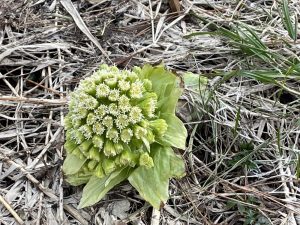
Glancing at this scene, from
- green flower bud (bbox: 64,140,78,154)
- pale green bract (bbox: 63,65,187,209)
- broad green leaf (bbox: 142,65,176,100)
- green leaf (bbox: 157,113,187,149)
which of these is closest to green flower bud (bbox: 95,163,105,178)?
pale green bract (bbox: 63,65,187,209)

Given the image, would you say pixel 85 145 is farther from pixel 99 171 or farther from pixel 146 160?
pixel 146 160

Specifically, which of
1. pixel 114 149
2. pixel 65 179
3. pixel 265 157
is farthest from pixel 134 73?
pixel 265 157

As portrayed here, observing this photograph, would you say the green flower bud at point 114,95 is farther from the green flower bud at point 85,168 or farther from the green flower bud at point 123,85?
the green flower bud at point 85,168

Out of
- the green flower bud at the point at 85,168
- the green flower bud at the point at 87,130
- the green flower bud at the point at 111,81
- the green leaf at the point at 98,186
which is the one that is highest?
the green flower bud at the point at 111,81


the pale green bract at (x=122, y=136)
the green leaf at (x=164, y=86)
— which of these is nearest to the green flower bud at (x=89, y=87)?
the pale green bract at (x=122, y=136)

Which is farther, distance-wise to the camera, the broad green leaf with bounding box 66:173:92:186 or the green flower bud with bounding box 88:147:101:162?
the broad green leaf with bounding box 66:173:92:186

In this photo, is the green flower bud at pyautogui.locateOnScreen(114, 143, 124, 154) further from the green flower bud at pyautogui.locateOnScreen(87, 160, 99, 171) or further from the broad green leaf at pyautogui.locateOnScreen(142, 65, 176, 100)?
the broad green leaf at pyautogui.locateOnScreen(142, 65, 176, 100)

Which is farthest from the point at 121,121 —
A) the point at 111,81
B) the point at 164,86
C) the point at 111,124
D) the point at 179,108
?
the point at 179,108

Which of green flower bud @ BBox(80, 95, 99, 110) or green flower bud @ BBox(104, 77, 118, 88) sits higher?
green flower bud @ BBox(104, 77, 118, 88)

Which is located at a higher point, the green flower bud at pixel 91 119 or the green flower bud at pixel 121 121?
the green flower bud at pixel 91 119
